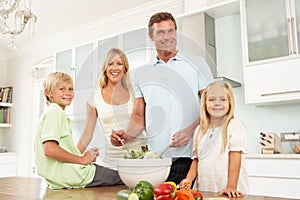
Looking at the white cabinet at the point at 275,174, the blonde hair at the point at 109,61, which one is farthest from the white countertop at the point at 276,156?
the blonde hair at the point at 109,61

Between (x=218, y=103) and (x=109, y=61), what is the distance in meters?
0.54

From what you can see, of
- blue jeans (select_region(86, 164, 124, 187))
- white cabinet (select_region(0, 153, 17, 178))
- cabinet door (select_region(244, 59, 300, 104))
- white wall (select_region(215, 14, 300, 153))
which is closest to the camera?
blue jeans (select_region(86, 164, 124, 187))

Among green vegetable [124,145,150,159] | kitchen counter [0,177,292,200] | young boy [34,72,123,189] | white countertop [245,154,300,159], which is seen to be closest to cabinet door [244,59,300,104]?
white countertop [245,154,300,159]

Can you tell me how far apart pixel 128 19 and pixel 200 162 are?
2.65m

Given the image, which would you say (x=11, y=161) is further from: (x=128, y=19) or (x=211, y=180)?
(x=211, y=180)

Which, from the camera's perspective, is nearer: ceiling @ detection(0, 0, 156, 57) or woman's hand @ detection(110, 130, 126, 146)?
woman's hand @ detection(110, 130, 126, 146)

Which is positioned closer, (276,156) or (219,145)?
(219,145)

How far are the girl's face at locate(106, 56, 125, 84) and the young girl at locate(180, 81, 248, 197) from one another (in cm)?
39

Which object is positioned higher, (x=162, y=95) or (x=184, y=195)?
(x=162, y=95)

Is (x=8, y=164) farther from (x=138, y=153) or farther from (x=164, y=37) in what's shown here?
(x=164, y=37)

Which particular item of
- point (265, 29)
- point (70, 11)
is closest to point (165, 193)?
point (265, 29)

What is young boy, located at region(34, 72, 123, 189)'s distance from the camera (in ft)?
4.21

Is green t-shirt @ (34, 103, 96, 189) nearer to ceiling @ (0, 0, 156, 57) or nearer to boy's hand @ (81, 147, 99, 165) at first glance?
boy's hand @ (81, 147, 99, 165)

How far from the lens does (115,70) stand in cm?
96
